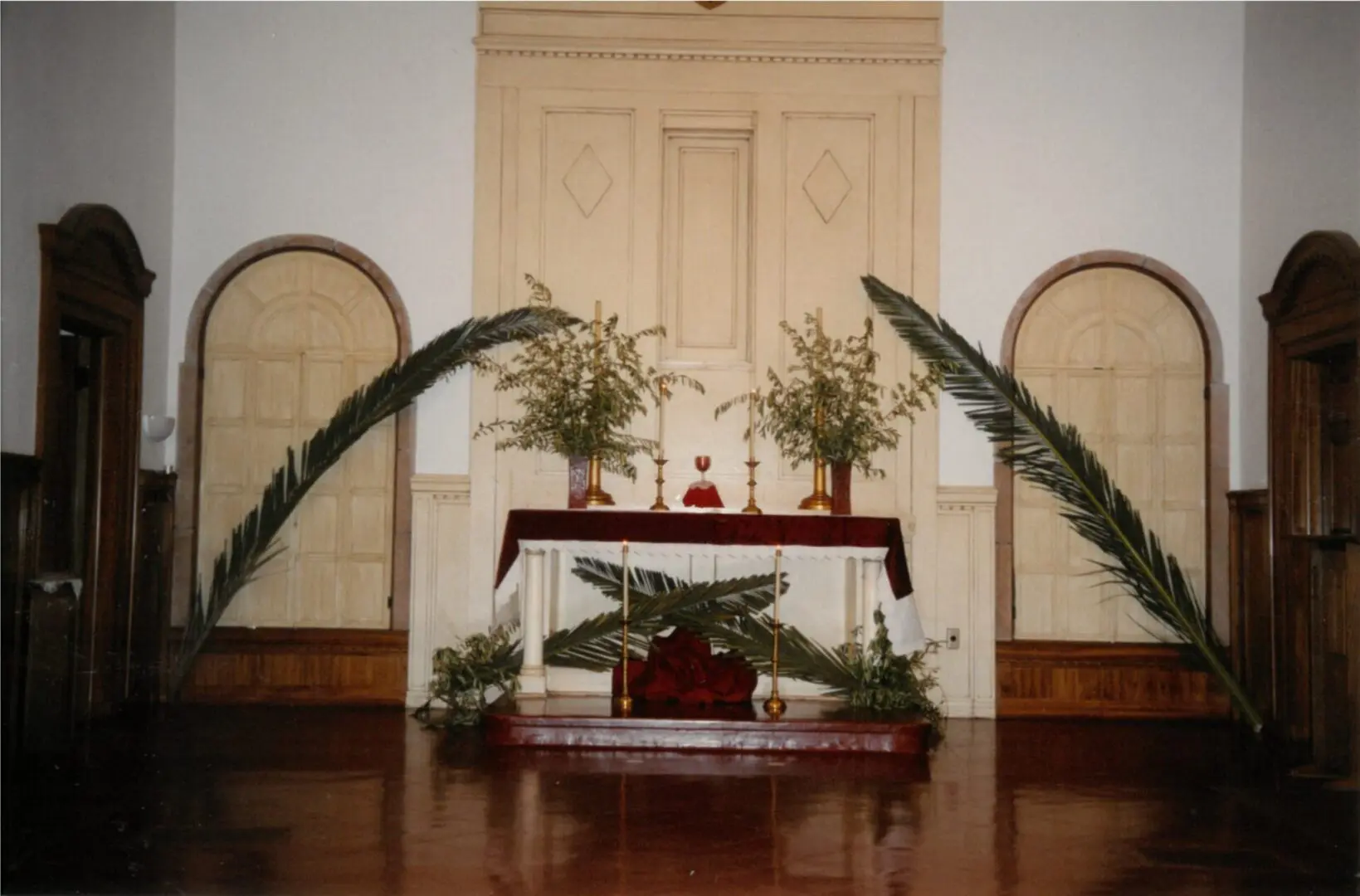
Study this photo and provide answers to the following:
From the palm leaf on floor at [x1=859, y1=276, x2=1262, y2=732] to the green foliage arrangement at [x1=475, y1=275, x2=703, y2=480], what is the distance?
5.03ft

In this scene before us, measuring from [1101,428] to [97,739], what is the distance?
6358mm

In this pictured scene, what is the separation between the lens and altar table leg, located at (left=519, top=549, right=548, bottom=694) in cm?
737

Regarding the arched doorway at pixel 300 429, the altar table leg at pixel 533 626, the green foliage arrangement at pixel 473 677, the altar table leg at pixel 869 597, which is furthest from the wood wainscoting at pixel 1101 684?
the arched doorway at pixel 300 429

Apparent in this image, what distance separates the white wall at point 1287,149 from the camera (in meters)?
7.04

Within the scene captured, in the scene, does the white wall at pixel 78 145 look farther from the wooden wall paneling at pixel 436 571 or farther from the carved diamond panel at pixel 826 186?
the carved diamond panel at pixel 826 186

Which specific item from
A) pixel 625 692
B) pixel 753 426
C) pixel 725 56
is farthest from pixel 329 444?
pixel 725 56

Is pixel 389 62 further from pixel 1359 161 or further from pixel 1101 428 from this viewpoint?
pixel 1359 161

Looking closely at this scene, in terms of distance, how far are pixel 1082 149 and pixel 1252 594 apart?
3057mm

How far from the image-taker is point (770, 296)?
8625 mm

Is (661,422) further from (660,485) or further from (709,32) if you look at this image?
(709,32)

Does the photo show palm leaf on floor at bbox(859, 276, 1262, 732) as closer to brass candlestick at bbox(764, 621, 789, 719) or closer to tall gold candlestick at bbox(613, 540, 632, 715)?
brass candlestick at bbox(764, 621, 789, 719)

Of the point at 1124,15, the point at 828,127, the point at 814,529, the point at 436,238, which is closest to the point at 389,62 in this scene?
the point at 436,238

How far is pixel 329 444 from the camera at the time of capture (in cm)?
816

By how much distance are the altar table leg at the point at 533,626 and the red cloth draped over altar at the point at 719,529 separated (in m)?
0.21
